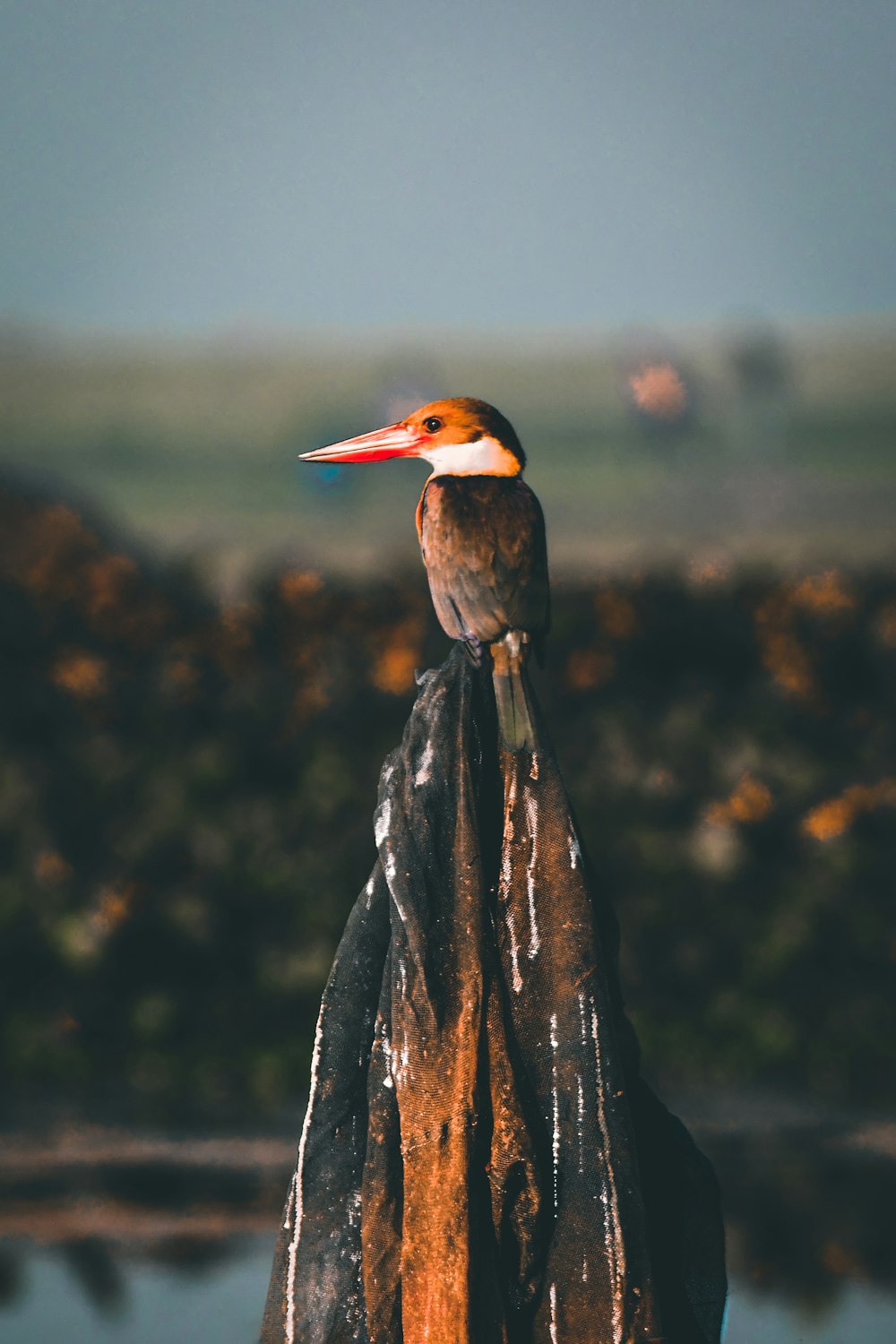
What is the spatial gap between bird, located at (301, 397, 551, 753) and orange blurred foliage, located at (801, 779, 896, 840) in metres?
3.73

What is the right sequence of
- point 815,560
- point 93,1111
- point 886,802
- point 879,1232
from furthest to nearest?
point 815,560 → point 886,802 → point 93,1111 → point 879,1232

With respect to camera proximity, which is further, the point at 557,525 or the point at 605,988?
the point at 557,525

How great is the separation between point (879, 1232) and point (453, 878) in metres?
2.93

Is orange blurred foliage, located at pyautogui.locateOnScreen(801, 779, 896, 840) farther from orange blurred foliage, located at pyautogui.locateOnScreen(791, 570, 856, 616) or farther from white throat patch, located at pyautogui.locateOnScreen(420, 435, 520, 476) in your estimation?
white throat patch, located at pyautogui.locateOnScreen(420, 435, 520, 476)

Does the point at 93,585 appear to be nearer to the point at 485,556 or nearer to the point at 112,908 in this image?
the point at 112,908

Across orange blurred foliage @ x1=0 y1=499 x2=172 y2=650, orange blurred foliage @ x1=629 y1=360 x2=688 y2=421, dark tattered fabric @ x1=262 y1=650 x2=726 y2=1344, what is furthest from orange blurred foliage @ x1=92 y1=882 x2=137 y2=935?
orange blurred foliage @ x1=629 y1=360 x2=688 y2=421

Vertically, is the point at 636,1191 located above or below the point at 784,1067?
above

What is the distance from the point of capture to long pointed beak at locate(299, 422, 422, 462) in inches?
79.4

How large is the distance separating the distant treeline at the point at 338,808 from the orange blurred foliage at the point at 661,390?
2.78m

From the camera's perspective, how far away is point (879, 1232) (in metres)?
4.14

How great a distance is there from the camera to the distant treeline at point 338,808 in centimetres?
534

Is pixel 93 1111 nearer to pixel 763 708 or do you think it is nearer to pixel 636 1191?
pixel 763 708

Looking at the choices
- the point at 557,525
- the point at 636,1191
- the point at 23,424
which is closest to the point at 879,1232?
the point at 636,1191

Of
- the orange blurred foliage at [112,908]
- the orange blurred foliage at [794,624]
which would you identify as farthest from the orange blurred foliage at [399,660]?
the orange blurred foliage at [794,624]
